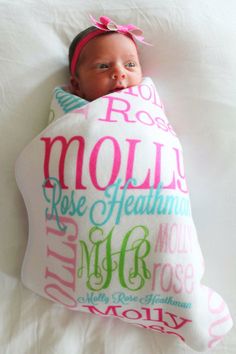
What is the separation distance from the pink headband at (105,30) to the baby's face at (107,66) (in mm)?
11

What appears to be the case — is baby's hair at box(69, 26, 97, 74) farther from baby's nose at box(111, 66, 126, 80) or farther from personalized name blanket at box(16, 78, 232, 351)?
personalized name blanket at box(16, 78, 232, 351)

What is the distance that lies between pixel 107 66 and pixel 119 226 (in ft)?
1.33

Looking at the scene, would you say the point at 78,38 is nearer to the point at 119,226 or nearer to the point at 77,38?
the point at 77,38

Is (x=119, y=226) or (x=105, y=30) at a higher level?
(x=105, y=30)

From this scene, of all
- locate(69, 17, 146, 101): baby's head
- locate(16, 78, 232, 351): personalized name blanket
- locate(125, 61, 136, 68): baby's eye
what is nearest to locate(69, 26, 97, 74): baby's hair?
locate(69, 17, 146, 101): baby's head

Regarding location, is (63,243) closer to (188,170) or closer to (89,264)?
(89,264)

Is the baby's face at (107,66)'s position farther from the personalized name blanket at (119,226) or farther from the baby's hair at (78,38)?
the personalized name blanket at (119,226)

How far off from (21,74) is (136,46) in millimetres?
299

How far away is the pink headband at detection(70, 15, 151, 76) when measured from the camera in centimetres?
100

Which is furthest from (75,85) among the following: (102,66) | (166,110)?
(166,110)

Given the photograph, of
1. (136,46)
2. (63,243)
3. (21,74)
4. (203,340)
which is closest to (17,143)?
(21,74)

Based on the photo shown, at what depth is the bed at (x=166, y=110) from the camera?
2.92 ft

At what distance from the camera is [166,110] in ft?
3.34

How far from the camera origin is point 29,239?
91 centimetres
